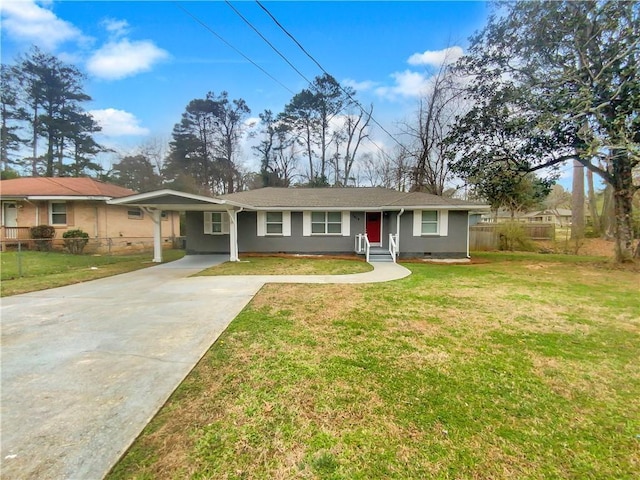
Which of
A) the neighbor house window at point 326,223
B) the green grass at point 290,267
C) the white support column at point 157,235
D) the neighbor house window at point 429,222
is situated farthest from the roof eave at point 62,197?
the neighbor house window at point 429,222

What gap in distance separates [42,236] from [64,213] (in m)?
1.45

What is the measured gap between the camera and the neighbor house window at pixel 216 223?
43.3 feet

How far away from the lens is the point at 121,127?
79.4 feet

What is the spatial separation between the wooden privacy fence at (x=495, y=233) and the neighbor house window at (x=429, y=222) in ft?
19.8

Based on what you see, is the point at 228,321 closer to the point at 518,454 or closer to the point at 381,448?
the point at 381,448

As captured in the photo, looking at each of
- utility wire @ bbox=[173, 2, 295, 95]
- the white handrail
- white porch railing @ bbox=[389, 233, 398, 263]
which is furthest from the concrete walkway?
white porch railing @ bbox=[389, 233, 398, 263]

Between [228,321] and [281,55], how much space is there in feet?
25.4

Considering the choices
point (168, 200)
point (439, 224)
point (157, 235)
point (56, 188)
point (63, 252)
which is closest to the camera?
point (168, 200)

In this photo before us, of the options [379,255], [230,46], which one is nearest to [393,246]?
[379,255]

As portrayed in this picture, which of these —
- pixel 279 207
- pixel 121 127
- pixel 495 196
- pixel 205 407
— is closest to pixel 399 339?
pixel 205 407

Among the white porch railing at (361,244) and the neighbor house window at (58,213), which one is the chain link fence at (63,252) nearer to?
the neighbor house window at (58,213)

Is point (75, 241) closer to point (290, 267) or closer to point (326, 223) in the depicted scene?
point (290, 267)

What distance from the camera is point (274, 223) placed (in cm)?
1330

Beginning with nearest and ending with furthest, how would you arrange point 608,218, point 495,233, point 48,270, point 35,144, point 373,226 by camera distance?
1. point 48,270
2. point 373,226
3. point 495,233
4. point 608,218
5. point 35,144
